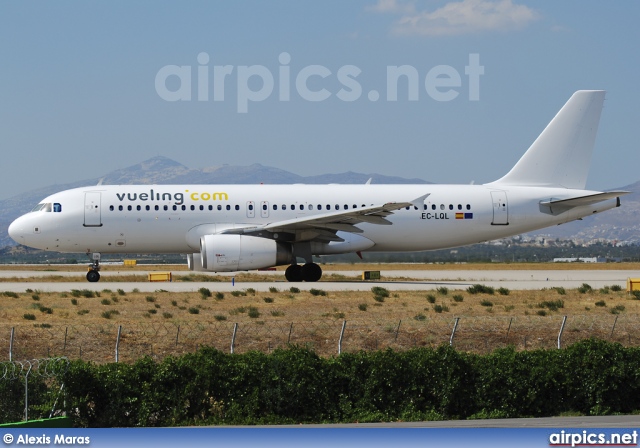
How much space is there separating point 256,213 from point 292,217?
5.13ft

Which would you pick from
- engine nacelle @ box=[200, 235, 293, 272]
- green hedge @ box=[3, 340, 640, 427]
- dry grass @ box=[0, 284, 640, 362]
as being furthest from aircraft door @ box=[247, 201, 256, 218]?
green hedge @ box=[3, 340, 640, 427]

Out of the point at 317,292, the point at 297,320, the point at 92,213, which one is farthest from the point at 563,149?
the point at 297,320

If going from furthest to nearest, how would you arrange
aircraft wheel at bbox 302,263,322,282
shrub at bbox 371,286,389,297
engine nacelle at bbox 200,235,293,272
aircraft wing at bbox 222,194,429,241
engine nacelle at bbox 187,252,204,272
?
aircraft wheel at bbox 302,263,322,282 < engine nacelle at bbox 187,252,204,272 < aircraft wing at bbox 222,194,429,241 < engine nacelle at bbox 200,235,293,272 < shrub at bbox 371,286,389,297

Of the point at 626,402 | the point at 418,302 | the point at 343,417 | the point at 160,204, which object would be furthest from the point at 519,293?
the point at 343,417

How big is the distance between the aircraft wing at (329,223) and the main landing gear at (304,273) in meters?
1.68

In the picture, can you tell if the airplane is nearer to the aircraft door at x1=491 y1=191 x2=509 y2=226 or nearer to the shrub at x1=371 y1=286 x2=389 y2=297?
the aircraft door at x1=491 y1=191 x2=509 y2=226

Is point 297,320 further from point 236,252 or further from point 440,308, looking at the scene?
point 236,252

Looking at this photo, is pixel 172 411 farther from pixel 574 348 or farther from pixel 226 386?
pixel 574 348

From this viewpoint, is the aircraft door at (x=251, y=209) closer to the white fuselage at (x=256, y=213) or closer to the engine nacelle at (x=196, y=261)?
the white fuselage at (x=256, y=213)

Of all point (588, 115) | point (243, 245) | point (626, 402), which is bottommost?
point (626, 402)

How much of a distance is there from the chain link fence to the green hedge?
306 centimetres

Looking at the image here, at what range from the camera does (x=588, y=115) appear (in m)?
44.2

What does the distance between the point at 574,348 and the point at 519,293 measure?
17326 millimetres

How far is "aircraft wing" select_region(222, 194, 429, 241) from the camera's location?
1501 inches
